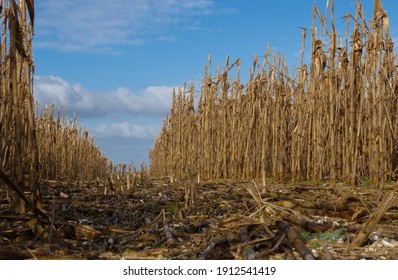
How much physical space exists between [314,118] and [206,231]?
384 cm

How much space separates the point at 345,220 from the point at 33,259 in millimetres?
2623

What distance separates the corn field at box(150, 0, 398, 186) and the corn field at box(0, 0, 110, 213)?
2468mm

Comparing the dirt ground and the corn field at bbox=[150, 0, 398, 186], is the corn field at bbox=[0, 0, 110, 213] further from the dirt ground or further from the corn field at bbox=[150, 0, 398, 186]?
the corn field at bbox=[150, 0, 398, 186]

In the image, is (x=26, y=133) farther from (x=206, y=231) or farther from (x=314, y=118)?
(x=314, y=118)

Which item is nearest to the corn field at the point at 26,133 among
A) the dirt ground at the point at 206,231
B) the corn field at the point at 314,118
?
the dirt ground at the point at 206,231

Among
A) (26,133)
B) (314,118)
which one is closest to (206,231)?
(26,133)

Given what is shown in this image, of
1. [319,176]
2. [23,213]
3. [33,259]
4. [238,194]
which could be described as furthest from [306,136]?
[33,259]

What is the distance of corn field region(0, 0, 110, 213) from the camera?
13.7 ft

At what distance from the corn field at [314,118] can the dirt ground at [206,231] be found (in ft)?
3.83

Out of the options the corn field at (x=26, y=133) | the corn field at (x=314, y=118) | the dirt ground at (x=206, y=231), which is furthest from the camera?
the corn field at (x=314, y=118)

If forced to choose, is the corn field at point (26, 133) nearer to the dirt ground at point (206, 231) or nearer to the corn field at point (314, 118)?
the dirt ground at point (206, 231)

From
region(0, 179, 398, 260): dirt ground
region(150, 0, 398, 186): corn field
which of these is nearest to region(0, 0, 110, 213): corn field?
region(0, 179, 398, 260): dirt ground

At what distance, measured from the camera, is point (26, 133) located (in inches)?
184

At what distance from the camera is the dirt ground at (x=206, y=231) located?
3080mm
